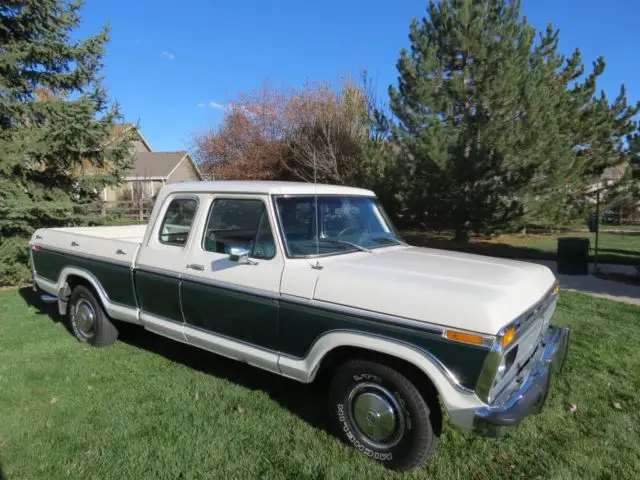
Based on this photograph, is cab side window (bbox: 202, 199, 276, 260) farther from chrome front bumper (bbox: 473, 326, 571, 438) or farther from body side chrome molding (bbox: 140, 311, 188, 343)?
chrome front bumper (bbox: 473, 326, 571, 438)

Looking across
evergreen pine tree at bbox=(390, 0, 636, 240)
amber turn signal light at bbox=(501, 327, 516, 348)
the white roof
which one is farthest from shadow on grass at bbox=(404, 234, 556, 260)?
amber turn signal light at bbox=(501, 327, 516, 348)

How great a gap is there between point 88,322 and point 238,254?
294 cm

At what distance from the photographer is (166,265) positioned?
440cm

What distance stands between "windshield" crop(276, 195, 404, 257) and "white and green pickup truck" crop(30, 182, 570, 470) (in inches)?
0.6

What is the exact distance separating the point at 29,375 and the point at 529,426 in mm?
4730

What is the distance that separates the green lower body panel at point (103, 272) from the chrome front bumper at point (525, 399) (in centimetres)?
354

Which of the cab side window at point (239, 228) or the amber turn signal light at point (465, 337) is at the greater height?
the cab side window at point (239, 228)

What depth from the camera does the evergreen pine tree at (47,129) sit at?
368 inches

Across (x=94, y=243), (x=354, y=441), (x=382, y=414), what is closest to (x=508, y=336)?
(x=382, y=414)

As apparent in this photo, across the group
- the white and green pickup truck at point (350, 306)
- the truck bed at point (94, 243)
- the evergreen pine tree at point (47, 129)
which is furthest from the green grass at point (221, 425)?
the evergreen pine tree at point (47, 129)

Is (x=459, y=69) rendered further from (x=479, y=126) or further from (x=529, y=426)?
(x=529, y=426)

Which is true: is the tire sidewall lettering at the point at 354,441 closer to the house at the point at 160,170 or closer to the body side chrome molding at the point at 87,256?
the body side chrome molding at the point at 87,256

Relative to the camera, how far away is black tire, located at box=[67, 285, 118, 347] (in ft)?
17.6

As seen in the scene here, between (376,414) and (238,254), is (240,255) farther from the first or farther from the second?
(376,414)
